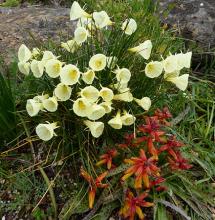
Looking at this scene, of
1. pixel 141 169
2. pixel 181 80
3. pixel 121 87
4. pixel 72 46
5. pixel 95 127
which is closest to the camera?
pixel 141 169

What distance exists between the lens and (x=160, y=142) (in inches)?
135

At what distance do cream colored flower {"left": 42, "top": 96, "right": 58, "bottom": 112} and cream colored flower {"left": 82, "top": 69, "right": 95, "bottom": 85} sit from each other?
0.72 feet

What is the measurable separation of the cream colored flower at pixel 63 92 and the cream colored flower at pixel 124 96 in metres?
0.31

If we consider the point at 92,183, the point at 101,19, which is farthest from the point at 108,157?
the point at 101,19

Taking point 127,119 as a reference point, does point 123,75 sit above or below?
above

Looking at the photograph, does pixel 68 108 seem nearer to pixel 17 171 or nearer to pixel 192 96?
pixel 17 171

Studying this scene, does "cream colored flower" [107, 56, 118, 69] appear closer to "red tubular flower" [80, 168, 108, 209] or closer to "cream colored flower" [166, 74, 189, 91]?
"cream colored flower" [166, 74, 189, 91]

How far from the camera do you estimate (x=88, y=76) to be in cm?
310

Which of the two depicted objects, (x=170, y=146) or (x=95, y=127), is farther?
(x=170, y=146)

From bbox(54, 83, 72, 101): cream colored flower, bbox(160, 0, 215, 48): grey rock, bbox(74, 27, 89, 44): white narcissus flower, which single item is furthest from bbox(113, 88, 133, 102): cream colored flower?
bbox(160, 0, 215, 48): grey rock

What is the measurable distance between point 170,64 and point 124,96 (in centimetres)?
36

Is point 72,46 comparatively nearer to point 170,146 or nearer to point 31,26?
point 170,146

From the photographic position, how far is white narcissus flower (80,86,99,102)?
3.06 m

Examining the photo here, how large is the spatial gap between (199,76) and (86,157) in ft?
5.53
